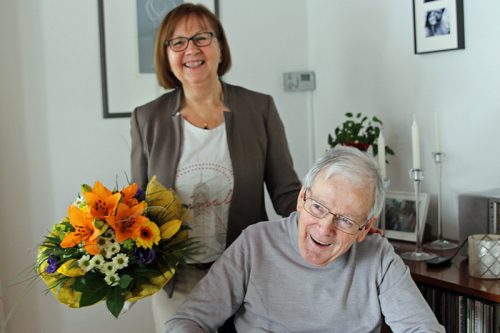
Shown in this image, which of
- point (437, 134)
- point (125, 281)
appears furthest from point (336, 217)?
point (437, 134)

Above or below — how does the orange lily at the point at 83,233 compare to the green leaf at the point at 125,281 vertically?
above

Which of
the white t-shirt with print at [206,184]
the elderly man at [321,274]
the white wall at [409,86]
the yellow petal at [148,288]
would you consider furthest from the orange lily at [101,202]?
the white wall at [409,86]

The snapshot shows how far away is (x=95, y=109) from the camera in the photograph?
2676 mm

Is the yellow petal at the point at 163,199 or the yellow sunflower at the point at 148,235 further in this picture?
the yellow petal at the point at 163,199

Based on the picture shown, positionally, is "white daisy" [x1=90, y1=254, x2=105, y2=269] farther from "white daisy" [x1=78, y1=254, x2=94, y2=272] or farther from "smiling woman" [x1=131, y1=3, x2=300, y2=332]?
"smiling woman" [x1=131, y1=3, x2=300, y2=332]

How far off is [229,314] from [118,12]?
59.0 inches

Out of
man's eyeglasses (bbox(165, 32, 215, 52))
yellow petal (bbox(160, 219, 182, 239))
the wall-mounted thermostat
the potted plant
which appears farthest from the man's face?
the wall-mounted thermostat

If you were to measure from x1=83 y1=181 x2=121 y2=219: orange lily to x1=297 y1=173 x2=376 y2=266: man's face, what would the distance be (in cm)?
48

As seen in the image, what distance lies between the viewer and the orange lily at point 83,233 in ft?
5.16

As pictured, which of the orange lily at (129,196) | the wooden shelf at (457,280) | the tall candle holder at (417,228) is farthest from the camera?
the tall candle holder at (417,228)

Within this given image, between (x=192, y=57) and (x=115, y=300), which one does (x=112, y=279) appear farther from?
(x=192, y=57)

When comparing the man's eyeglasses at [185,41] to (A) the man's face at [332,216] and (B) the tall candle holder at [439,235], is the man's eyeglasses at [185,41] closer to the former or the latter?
(A) the man's face at [332,216]

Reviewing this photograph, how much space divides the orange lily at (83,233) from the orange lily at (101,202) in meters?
0.02

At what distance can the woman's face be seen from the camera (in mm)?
2059
